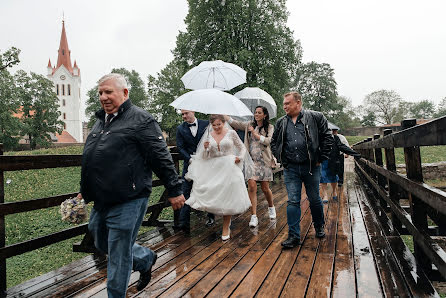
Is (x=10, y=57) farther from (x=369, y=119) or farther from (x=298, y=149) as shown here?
(x=369, y=119)

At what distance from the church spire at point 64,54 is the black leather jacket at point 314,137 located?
8191 centimetres

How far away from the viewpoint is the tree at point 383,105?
70.6 metres

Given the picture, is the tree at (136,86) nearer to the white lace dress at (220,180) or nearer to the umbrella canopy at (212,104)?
the umbrella canopy at (212,104)

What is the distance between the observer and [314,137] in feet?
13.7

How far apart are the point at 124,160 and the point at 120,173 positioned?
3.6 inches

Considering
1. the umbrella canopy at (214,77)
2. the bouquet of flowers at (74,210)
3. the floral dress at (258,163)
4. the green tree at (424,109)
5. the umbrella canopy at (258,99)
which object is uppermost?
the green tree at (424,109)

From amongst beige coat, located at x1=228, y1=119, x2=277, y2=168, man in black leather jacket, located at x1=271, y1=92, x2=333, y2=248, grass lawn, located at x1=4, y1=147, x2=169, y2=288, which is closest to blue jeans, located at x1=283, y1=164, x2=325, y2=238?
man in black leather jacket, located at x1=271, y1=92, x2=333, y2=248

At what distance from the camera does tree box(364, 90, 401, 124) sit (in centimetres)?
7056

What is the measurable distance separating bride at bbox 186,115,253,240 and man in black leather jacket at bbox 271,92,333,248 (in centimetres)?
61

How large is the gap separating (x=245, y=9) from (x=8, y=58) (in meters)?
20.2

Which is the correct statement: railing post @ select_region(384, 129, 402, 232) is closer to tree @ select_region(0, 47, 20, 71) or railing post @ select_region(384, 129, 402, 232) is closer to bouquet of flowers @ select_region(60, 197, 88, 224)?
bouquet of flowers @ select_region(60, 197, 88, 224)

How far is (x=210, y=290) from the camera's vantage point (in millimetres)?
2916

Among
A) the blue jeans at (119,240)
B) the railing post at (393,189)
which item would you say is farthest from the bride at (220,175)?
the blue jeans at (119,240)

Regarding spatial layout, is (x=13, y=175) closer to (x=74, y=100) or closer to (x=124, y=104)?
(x=124, y=104)
